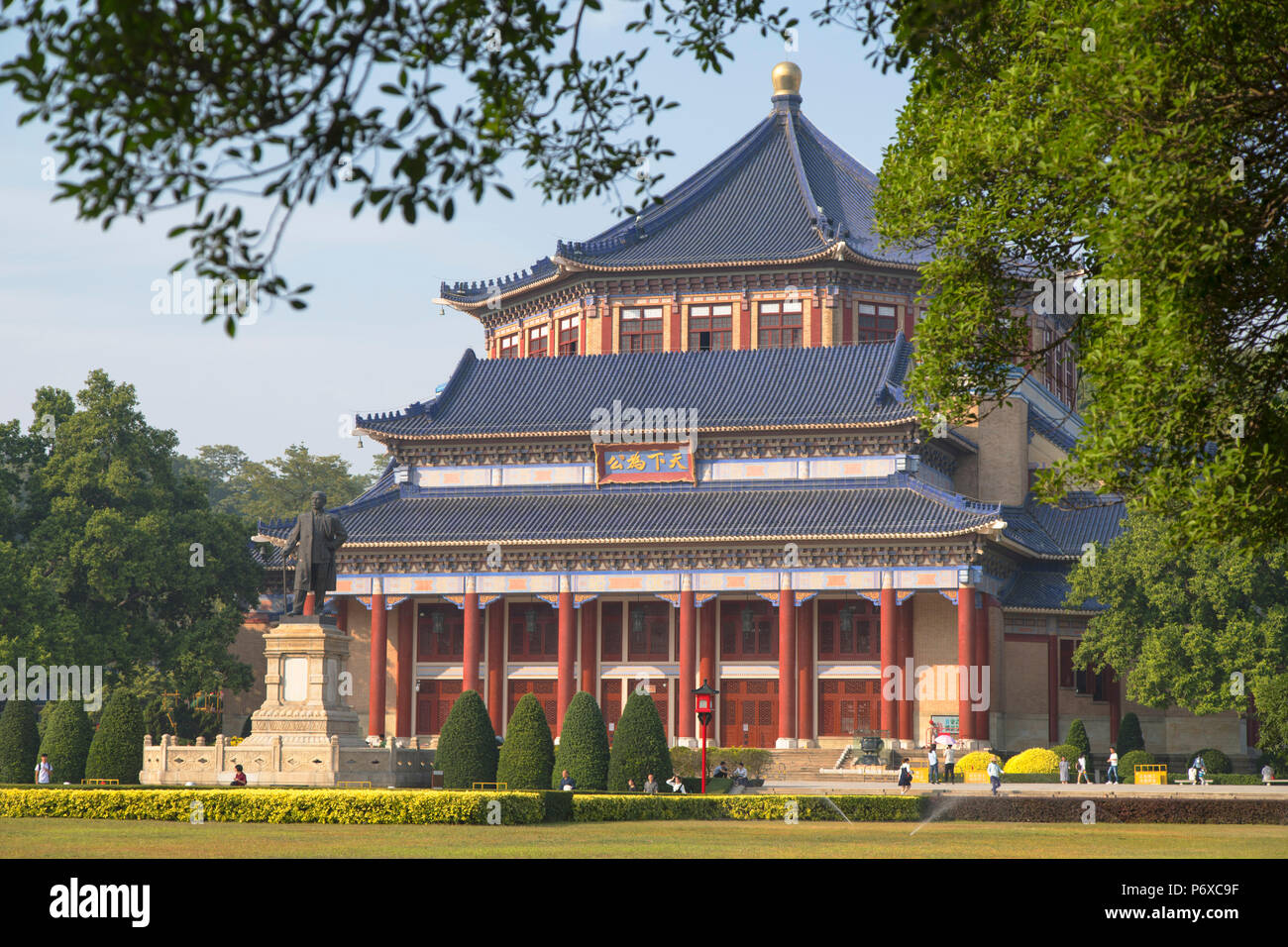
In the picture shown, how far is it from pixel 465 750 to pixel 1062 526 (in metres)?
28.9

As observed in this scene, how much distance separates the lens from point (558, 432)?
56.5m

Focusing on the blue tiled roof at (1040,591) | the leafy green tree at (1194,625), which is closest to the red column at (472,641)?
the blue tiled roof at (1040,591)

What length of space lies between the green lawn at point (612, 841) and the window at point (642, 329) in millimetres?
35815

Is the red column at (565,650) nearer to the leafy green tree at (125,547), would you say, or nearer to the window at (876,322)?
the leafy green tree at (125,547)

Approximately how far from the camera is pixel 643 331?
63.9 metres

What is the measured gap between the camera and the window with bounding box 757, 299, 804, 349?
6266 centimetres

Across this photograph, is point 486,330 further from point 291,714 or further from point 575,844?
point 575,844

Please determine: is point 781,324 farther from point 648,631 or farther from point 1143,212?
point 1143,212

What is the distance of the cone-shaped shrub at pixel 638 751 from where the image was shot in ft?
123

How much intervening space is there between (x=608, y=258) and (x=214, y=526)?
1869cm

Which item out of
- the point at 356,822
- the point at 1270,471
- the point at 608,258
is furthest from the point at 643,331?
the point at 1270,471

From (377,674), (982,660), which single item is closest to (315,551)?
(377,674)

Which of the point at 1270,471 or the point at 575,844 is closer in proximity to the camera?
the point at 1270,471

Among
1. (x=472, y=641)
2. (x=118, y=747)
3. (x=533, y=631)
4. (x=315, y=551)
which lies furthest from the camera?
(x=533, y=631)
